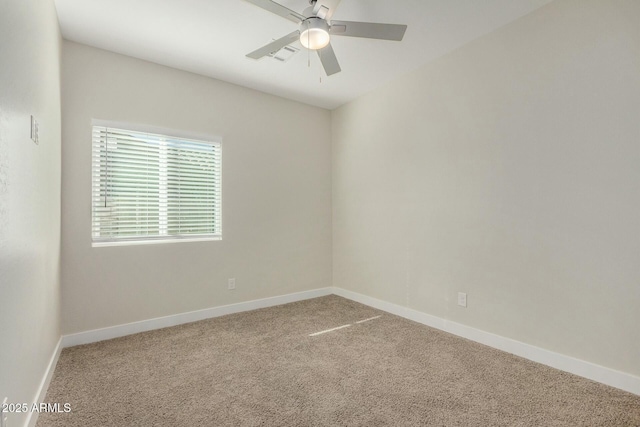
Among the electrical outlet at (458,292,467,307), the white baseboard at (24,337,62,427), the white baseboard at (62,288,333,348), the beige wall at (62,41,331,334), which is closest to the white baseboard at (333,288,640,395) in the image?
the electrical outlet at (458,292,467,307)

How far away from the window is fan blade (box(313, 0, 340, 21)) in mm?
2003

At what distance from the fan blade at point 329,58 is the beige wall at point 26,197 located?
1.58 meters

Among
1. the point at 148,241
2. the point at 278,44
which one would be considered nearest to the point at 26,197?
the point at 148,241

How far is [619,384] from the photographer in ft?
6.27

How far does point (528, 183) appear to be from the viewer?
2328mm

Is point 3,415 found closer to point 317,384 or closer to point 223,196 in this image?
point 317,384

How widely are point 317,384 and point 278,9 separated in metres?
2.30

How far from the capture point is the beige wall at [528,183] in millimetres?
1928

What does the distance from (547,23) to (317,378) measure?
9.77 ft

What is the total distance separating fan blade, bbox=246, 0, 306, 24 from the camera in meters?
1.70

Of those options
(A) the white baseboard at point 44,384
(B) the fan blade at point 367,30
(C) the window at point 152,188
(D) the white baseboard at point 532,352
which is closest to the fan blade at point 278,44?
(B) the fan blade at point 367,30

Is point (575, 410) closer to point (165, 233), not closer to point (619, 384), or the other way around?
point (619, 384)

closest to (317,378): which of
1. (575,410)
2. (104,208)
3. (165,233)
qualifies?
(575,410)

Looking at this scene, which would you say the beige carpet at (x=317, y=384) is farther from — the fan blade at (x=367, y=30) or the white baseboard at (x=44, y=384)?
the fan blade at (x=367, y=30)
